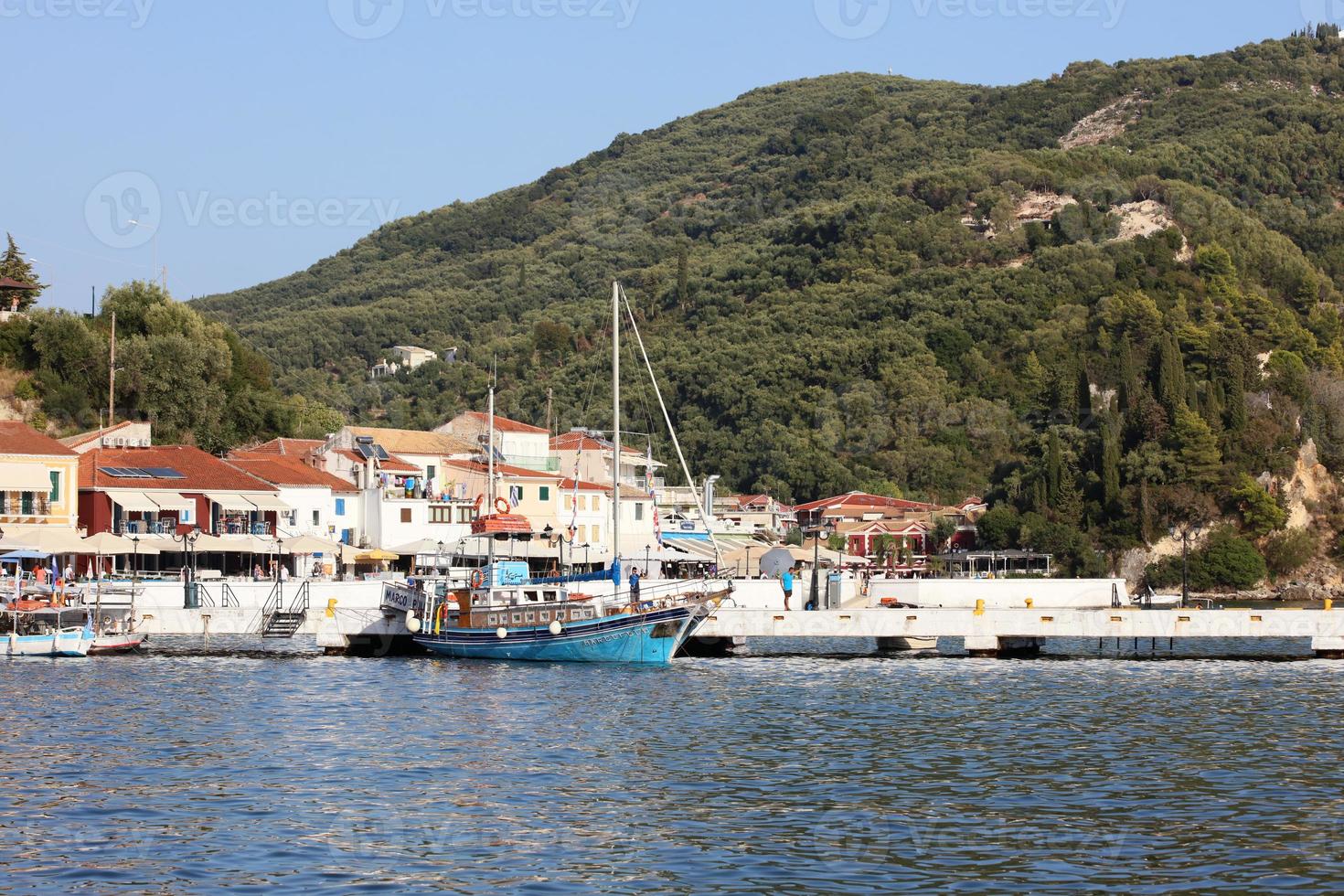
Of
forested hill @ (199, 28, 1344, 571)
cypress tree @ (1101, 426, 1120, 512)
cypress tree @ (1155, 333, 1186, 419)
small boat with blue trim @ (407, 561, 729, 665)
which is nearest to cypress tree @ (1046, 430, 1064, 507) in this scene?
forested hill @ (199, 28, 1344, 571)

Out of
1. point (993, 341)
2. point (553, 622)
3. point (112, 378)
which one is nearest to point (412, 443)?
point (112, 378)

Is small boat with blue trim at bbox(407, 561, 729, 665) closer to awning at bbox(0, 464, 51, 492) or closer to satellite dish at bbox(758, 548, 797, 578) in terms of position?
satellite dish at bbox(758, 548, 797, 578)

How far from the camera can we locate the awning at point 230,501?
6294 centimetres

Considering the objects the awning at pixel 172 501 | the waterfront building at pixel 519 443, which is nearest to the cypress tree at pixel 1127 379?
the waterfront building at pixel 519 443

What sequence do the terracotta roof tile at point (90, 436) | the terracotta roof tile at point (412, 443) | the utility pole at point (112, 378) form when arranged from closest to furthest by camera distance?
the terracotta roof tile at point (90, 436) → the utility pole at point (112, 378) → the terracotta roof tile at point (412, 443)

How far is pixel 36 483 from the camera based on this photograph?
5788 centimetres

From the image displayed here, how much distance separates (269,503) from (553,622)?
23819 millimetres

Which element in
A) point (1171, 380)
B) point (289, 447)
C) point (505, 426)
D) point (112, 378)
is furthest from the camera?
point (1171, 380)

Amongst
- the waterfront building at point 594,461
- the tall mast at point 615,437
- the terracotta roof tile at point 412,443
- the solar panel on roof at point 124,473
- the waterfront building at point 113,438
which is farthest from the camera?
the waterfront building at point 594,461

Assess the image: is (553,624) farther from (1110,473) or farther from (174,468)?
(1110,473)

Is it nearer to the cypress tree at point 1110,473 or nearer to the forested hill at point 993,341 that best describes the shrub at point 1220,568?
the forested hill at point 993,341

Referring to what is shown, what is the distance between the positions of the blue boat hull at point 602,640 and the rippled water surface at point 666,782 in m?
2.07

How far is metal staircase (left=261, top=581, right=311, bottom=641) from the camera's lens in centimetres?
4791

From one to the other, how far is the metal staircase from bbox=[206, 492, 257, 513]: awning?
14.0 m
